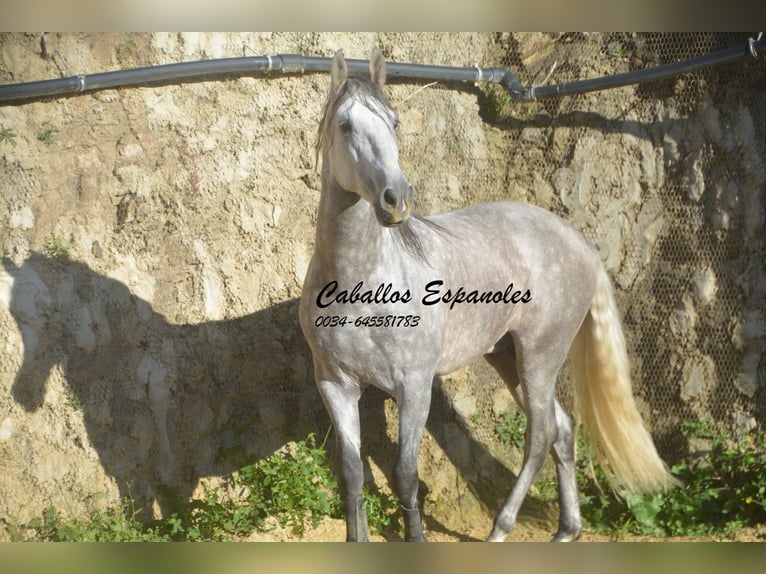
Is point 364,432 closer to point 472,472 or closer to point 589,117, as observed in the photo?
point 472,472

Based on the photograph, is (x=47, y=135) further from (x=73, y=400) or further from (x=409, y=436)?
(x=409, y=436)

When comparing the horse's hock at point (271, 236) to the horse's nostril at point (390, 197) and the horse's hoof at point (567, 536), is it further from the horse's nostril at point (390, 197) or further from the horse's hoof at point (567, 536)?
the horse's nostril at point (390, 197)

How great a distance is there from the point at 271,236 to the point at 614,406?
214 centimetres

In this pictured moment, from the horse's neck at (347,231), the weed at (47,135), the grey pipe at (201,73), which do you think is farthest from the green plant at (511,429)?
the weed at (47,135)

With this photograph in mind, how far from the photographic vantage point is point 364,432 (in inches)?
189

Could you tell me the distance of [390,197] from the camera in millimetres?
3117

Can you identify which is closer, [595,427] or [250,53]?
[595,427]

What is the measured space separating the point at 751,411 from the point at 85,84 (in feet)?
13.9

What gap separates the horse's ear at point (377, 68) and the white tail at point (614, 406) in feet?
5.55

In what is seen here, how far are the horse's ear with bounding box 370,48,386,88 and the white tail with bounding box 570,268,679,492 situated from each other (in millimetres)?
1690

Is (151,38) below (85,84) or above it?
above

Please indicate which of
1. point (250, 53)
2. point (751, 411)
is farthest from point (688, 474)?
point (250, 53)

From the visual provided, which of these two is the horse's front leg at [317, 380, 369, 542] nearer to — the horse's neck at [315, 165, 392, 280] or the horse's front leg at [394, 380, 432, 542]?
the horse's front leg at [394, 380, 432, 542]

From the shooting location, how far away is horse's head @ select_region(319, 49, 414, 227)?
3133 mm
